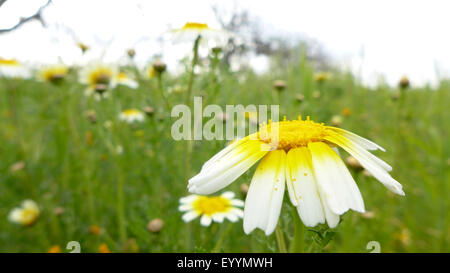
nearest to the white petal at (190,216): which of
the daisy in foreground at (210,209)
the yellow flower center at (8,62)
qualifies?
the daisy in foreground at (210,209)

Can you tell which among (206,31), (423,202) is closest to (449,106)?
(423,202)

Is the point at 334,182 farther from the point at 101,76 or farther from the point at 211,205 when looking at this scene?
the point at 101,76

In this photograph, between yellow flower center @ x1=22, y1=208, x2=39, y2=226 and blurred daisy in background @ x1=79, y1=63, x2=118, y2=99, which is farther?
blurred daisy in background @ x1=79, y1=63, x2=118, y2=99

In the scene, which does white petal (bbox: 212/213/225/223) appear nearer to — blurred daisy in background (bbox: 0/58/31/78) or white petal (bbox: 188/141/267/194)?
white petal (bbox: 188/141/267/194)

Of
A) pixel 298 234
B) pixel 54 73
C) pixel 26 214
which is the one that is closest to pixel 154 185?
pixel 26 214

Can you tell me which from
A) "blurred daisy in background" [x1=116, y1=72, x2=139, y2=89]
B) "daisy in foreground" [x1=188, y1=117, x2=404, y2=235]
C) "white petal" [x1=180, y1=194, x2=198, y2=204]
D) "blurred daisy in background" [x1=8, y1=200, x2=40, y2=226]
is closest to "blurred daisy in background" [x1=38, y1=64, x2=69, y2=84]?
"blurred daisy in background" [x1=116, y1=72, x2=139, y2=89]

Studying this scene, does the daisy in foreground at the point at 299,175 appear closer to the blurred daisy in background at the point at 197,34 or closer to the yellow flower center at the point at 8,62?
the blurred daisy in background at the point at 197,34
